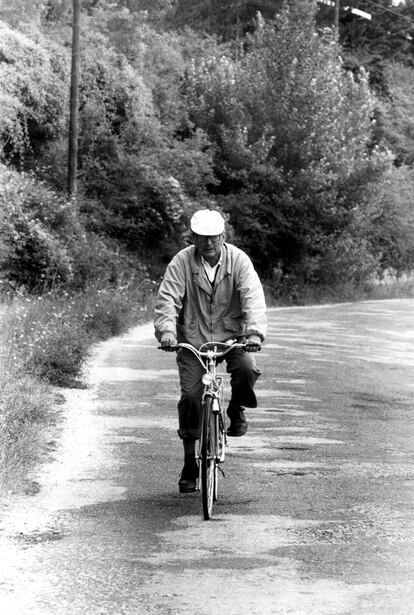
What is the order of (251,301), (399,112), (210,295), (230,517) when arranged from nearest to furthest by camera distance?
(230,517) → (251,301) → (210,295) → (399,112)

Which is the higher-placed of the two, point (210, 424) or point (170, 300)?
point (170, 300)

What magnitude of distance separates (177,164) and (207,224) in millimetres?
28267

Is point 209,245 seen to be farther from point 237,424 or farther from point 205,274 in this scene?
point 237,424

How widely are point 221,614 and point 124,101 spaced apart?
31796 millimetres

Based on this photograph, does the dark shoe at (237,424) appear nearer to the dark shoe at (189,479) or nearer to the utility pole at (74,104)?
the dark shoe at (189,479)

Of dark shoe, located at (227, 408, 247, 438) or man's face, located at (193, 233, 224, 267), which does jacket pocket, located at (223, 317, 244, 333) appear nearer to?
man's face, located at (193, 233, 224, 267)

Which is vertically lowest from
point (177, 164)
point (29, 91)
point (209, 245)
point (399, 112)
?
point (209, 245)

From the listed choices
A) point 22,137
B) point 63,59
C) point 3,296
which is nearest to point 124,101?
point 63,59

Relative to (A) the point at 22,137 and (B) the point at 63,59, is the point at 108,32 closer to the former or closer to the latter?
(B) the point at 63,59

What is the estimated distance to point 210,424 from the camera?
8.38 m

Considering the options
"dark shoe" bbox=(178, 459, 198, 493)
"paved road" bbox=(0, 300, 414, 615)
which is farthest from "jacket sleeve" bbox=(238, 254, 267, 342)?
"paved road" bbox=(0, 300, 414, 615)

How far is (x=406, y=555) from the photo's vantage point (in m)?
7.04

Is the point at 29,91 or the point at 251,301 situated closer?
the point at 251,301

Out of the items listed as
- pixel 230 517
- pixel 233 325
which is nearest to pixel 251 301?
pixel 233 325
